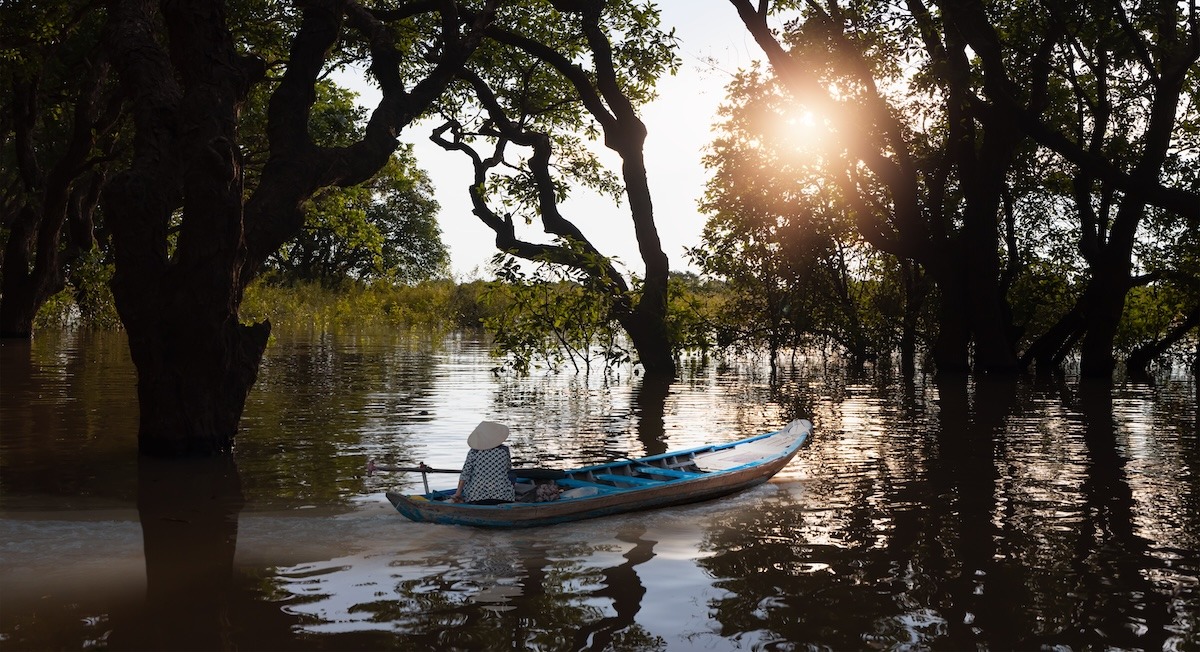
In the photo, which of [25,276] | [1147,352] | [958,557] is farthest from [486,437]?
[25,276]

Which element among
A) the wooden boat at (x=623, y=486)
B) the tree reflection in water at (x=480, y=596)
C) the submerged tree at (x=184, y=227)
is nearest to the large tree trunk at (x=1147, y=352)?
the wooden boat at (x=623, y=486)

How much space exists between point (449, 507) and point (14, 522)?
140 inches

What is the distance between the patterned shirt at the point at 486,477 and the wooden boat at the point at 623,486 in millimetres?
237

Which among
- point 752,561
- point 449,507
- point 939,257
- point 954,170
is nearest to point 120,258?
point 449,507

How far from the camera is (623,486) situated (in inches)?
404

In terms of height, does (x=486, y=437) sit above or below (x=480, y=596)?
above

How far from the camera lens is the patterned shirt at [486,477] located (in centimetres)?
924

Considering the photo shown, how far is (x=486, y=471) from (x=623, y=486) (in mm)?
1522

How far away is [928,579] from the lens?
295 inches

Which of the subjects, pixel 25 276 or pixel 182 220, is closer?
pixel 182 220

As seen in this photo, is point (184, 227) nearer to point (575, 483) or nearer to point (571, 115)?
point (575, 483)

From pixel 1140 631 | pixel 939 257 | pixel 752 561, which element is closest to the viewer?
pixel 1140 631

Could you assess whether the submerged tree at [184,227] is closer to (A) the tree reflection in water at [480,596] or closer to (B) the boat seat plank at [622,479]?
(B) the boat seat plank at [622,479]

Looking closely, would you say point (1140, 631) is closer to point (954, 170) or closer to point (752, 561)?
point (752, 561)
